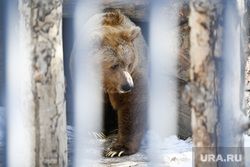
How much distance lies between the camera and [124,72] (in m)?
3.44

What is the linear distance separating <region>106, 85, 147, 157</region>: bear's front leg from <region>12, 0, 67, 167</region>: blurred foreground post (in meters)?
1.44

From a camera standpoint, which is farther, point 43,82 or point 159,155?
point 159,155

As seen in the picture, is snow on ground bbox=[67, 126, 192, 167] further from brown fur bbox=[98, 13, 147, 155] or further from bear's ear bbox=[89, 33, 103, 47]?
bear's ear bbox=[89, 33, 103, 47]

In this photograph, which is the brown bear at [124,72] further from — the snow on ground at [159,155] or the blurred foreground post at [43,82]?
the blurred foreground post at [43,82]

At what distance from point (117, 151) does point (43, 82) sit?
5.29ft

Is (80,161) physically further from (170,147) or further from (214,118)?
(214,118)

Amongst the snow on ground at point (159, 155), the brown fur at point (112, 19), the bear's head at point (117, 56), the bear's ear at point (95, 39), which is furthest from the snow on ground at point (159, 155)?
the brown fur at point (112, 19)

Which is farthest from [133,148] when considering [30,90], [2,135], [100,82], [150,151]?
[30,90]

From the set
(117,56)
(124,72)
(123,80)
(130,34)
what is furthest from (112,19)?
(123,80)

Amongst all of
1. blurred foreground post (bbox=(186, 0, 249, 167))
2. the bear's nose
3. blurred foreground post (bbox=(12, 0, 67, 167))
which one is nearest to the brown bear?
the bear's nose

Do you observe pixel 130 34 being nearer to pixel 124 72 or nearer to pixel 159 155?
pixel 124 72

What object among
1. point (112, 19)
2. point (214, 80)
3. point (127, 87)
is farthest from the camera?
point (112, 19)

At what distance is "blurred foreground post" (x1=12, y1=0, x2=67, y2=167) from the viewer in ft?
7.53

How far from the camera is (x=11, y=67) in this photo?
145 inches
